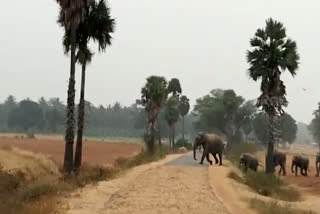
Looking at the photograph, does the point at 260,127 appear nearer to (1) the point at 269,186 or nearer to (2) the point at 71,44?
(1) the point at 269,186

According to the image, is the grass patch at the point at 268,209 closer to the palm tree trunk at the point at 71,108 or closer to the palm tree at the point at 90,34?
the palm tree trunk at the point at 71,108

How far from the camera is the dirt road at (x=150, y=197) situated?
17312 mm

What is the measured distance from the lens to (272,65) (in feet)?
118

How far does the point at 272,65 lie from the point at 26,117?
142 meters

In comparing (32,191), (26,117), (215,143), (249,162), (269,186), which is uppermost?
(26,117)

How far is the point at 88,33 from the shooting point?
2914cm

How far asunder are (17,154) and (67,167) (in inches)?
279

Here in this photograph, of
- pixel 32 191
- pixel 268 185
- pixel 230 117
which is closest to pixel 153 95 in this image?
pixel 268 185

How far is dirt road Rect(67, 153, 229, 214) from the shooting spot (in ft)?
56.8

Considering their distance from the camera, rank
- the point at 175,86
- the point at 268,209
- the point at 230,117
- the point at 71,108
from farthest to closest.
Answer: the point at 230,117
the point at 175,86
the point at 71,108
the point at 268,209

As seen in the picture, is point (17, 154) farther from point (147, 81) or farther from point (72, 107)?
point (147, 81)

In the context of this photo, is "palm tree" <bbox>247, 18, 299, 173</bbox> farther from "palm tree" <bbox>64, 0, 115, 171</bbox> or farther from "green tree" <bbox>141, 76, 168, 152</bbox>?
"green tree" <bbox>141, 76, 168, 152</bbox>

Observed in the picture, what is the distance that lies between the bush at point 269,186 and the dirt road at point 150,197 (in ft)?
10.8

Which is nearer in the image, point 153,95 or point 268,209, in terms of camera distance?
point 268,209
